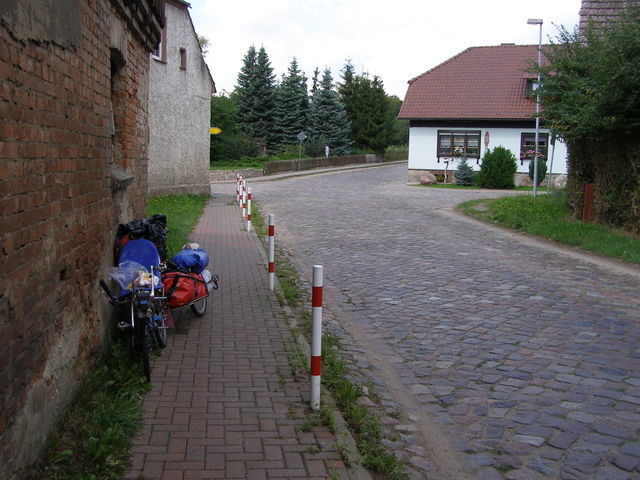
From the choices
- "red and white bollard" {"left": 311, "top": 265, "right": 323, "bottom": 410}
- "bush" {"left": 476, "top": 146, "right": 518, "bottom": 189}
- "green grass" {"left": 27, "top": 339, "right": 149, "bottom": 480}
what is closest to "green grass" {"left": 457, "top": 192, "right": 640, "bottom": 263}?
"red and white bollard" {"left": 311, "top": 265, "right": 323, "bottom": 410}

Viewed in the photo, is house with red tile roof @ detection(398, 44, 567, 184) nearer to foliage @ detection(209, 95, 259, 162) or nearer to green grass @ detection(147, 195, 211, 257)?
foliage @ detection(209, 95, 259, 162)

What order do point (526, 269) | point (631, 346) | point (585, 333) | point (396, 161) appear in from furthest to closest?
point (396, 161), point (526, 269), point (585, 333), point (631, 346)

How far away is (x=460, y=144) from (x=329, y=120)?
24244 mm

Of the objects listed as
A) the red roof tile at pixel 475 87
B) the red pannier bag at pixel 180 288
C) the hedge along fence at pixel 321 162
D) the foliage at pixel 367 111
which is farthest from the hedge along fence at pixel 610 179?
the foliage at pixel 367 111

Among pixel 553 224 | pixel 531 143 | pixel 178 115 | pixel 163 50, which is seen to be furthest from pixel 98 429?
pixel 531 143

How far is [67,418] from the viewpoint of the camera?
4465mm

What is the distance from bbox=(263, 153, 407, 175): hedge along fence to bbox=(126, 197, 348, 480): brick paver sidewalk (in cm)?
4046

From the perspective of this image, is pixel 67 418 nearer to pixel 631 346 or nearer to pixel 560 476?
pixel 560 476

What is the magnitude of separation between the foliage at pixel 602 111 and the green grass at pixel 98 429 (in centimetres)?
1278

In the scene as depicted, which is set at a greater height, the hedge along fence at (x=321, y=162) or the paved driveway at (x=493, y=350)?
the hedge along fence at (x=321, y=162)

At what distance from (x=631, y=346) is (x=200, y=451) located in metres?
4.80

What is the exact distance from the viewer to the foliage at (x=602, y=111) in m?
14.8

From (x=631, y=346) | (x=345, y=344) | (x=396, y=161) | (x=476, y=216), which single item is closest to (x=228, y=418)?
(x=345, y=344)

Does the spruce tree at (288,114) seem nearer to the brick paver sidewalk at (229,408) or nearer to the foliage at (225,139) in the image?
the foliage at (225,139)
